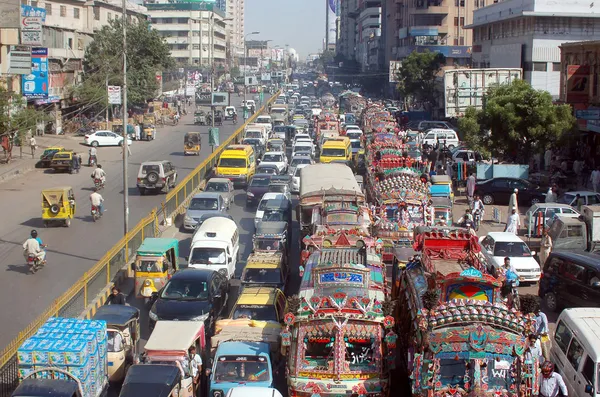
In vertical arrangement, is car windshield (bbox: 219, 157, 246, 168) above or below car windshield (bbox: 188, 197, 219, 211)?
above

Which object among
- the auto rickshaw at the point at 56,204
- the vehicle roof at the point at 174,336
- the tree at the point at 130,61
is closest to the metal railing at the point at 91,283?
the vehicle roof at the point at 174,336

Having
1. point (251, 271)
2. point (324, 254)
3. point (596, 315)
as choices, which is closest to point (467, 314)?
point (596, 315)

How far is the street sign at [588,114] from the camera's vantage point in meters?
37.5

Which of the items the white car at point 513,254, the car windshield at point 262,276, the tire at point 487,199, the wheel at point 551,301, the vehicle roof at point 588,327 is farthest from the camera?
the tire at point 487,199

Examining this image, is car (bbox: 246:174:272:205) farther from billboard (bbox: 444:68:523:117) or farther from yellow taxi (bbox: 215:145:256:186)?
billboard (bbox: 444:68:523:117)

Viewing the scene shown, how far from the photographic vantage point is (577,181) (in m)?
39.2

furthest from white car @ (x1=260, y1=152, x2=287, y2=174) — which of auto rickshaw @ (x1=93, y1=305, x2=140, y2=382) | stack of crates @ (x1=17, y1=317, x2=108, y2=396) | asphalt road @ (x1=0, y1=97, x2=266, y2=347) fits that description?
stack of crates @ (x1=17, y1=317, x2=108, y2=396)

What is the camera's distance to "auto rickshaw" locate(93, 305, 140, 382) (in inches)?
618

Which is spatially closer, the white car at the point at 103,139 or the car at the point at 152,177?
the car at the point at 152,177

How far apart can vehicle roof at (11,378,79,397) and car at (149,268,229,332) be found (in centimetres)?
520

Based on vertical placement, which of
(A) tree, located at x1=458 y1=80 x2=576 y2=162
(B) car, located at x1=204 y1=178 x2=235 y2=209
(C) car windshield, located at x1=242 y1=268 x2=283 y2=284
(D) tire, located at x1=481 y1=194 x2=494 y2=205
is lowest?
(C) car windshield, located at x1=242 y1=268 x2=283 y2=284

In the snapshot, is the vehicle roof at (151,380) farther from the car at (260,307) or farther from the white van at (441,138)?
the white van at (441,138)

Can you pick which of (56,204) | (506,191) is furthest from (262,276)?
(506,191)

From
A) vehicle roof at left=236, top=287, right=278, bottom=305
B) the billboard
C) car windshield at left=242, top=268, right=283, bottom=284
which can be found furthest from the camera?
the billboard
